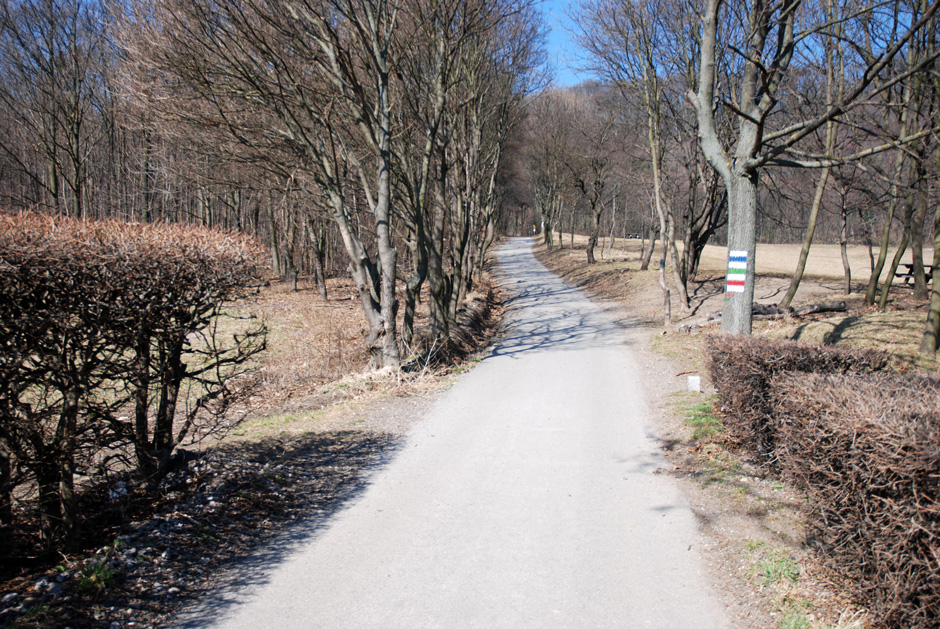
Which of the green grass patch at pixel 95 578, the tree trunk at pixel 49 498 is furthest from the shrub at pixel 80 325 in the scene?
the green grass patch at pixel 95 578

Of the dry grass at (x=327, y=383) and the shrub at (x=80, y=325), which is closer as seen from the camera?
the shrub at (x=80, y=325)

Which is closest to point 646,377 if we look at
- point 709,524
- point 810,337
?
point 810,337

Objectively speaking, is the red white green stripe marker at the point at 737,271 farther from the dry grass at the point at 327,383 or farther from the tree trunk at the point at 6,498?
the tree trunk at the point at 6,498

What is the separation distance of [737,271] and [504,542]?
6128 millimetres

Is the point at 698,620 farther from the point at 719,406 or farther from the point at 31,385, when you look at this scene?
the point at 31,385

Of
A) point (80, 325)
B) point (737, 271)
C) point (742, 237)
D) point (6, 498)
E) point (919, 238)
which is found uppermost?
point (919, 238)

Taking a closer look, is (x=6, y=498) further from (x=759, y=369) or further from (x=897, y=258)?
(x=897, y=258)

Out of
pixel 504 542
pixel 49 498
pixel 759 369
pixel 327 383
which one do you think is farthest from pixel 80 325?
pixel 327 383

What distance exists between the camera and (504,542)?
4.71m

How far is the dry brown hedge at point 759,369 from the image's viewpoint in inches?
209

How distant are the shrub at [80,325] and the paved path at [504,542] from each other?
60.5 inches

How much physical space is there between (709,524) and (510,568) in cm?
184

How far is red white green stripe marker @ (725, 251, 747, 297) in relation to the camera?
28.6 ft

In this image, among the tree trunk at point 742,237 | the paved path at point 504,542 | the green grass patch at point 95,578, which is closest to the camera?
the green grass patch at point 95,578
